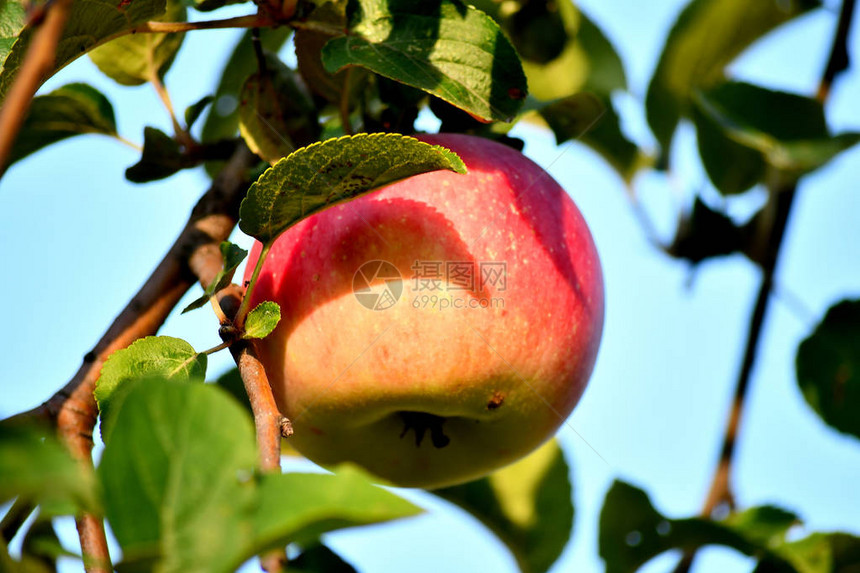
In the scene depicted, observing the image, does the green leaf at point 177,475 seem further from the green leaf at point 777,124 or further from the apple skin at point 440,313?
the green leaf at point 777,124

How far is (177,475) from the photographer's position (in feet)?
1.36

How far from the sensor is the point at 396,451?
0.88m

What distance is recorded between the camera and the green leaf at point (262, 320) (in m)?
0.67

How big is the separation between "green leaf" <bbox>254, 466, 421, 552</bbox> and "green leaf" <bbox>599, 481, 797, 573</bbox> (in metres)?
0.70

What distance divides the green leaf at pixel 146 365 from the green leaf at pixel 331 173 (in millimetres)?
105

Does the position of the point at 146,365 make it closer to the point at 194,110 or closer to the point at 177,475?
the point at 177,475

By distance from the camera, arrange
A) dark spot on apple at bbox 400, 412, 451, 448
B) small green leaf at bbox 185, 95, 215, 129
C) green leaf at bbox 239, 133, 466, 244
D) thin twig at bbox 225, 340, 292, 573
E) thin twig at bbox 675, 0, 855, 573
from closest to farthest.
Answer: thin twig at bbox 225, 340, 292, 573, green leaf at bbox 239, 133, 466, 244, dark spot on apple at bbox 400, 412, 451, 448, small green leaf at bbox 185, 95, 215, 129, thin twig at bbox 675, 0, 855, 573

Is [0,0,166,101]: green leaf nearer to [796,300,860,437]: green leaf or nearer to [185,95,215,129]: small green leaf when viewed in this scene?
[185,95,215,129]: small green leaf

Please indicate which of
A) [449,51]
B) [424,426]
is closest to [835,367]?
[424,426]

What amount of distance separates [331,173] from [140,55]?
462 mm

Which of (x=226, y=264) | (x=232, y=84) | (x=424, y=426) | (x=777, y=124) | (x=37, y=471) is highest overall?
(x=37, y=471)

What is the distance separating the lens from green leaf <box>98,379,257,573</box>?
0.40 meters

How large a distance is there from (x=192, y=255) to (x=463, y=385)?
298mm

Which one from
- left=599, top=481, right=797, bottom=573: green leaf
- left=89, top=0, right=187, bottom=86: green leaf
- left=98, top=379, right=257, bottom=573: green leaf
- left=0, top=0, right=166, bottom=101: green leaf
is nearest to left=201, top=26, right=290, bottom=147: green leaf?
left=89, top=0, right=187, bottom=86: green leaf
